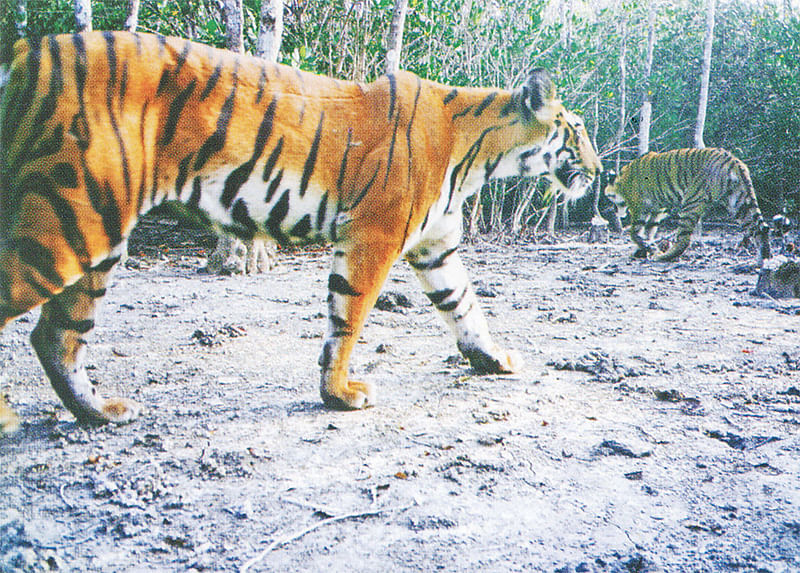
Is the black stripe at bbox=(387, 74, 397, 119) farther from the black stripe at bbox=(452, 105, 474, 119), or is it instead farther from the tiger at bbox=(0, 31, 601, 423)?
the black stripe at bbox=(452, 105, 474, 119)

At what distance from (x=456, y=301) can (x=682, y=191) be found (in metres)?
8.23

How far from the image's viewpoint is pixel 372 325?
579 centimetres

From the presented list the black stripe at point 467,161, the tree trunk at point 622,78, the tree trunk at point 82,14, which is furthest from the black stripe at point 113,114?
the tree trunk at point 622,78

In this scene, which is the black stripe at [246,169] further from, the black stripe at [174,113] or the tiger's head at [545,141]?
the tiger's head at [545,141]

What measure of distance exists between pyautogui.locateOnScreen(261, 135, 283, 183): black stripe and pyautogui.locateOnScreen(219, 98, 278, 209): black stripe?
0.18ft

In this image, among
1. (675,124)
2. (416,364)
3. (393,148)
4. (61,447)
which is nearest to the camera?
(61,447)

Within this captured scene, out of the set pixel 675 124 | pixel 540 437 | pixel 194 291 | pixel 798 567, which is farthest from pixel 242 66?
pixel 675 124

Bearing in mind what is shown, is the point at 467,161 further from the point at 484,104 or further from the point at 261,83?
the point at 261,83

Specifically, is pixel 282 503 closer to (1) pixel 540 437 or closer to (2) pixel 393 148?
(1) pixel 540 437

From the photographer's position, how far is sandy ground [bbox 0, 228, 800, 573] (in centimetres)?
238

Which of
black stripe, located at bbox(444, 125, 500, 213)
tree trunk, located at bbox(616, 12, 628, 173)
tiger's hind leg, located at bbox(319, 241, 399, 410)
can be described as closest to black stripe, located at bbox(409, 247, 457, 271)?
black stripe, located at bbox(444, 125, 500, 213)

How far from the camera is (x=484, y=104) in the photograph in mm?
4051

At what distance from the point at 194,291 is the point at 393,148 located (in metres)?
4.12

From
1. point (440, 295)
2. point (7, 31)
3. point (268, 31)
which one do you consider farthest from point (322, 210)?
point (268, 31)
